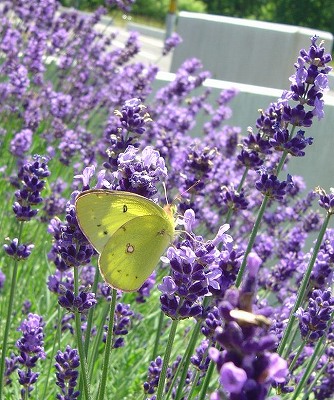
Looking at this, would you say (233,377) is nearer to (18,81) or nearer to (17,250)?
(17,250)

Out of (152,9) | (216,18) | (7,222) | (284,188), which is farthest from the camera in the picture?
(152,9)

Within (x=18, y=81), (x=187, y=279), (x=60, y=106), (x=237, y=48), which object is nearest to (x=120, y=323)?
(x=187, y=279)

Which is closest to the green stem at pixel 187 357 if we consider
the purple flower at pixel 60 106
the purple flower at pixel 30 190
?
the purple flower at pixel 30 190

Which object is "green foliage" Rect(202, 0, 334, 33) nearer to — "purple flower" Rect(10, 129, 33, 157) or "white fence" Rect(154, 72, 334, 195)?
"white fence" Rect(154, 72, 334, 195)

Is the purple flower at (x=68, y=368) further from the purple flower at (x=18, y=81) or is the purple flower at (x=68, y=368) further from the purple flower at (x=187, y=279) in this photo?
the purple flower at (x=18, y=81)

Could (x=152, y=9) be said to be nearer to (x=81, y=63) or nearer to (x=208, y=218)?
(x=81, y=63)

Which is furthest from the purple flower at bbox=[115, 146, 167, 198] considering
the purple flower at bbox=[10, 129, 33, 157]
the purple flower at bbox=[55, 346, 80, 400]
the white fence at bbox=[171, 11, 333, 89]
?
the white fence at bbox=[171, 11, 333, 89]

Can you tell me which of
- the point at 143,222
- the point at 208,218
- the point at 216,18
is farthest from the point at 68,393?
the point at 216,18
